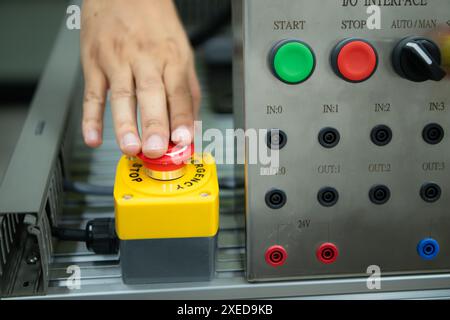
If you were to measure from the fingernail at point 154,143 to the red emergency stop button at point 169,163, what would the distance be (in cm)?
1

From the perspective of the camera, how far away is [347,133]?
→ 0.53 metres

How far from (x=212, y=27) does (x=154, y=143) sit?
2.34ft

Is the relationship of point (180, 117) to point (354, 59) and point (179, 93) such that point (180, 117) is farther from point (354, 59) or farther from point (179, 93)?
point (354, 59)

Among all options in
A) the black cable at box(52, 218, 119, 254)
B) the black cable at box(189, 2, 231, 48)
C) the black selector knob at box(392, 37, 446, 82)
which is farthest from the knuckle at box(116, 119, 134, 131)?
the black cable at box(189, 2, 231, 48)

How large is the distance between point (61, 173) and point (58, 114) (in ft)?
0.31

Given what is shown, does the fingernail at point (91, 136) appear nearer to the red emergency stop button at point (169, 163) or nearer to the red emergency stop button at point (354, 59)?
the red emergency stop button at point (169, 163)

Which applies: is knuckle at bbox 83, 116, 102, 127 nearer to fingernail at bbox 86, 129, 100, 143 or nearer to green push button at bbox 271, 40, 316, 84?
fingernail at bbox 86, 129, 100, 143

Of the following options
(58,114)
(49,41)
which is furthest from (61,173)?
(49,41)

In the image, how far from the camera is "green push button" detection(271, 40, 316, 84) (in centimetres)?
50

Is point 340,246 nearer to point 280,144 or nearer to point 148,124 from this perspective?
point 280,144

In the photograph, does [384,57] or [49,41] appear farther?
[49,41]

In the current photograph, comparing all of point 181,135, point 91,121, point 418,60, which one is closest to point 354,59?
point 418,60

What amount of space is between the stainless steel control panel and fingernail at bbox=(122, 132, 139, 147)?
0.11 m

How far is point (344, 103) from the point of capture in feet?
1.71
